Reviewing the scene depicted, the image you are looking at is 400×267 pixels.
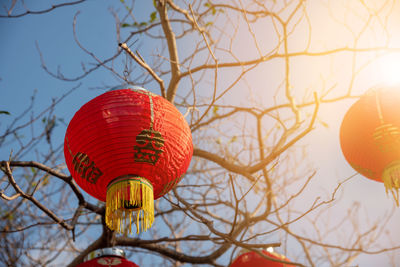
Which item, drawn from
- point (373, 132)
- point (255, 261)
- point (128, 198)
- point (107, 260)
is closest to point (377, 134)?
point (373, 132)

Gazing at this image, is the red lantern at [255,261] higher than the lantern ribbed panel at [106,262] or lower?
higher

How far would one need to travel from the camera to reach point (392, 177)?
2.14 meters

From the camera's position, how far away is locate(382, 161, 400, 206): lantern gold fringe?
6.99ft

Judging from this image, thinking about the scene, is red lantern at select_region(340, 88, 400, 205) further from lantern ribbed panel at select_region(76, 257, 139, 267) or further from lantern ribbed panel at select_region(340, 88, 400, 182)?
lantern ribbed panel at select_region(76, 257, 139, 267)

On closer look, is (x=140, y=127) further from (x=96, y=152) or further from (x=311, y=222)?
(x=311, y=222)

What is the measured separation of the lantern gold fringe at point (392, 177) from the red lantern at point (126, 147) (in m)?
1.14

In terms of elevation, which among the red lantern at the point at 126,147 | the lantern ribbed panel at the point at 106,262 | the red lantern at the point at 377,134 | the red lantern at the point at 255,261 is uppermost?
the red lantern at the point at 377,134

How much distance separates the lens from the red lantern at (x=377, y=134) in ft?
6.89

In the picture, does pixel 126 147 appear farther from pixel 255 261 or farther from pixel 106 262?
pixel 255 261

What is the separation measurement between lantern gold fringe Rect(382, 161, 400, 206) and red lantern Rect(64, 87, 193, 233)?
114cm

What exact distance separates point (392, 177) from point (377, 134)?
9.7 inches

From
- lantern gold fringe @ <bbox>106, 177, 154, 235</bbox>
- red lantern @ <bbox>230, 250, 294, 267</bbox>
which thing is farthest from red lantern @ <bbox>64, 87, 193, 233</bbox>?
red lantern @ <bbox>230, 250, 294, 267</bbox>

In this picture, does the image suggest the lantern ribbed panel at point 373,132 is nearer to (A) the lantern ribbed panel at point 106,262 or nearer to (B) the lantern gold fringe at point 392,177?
(B) the lantern gold fringe at point 392,177

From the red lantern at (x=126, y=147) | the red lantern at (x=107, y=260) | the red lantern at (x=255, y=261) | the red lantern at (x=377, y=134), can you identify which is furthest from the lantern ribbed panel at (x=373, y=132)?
the red lantern at (x=107, y=260)
